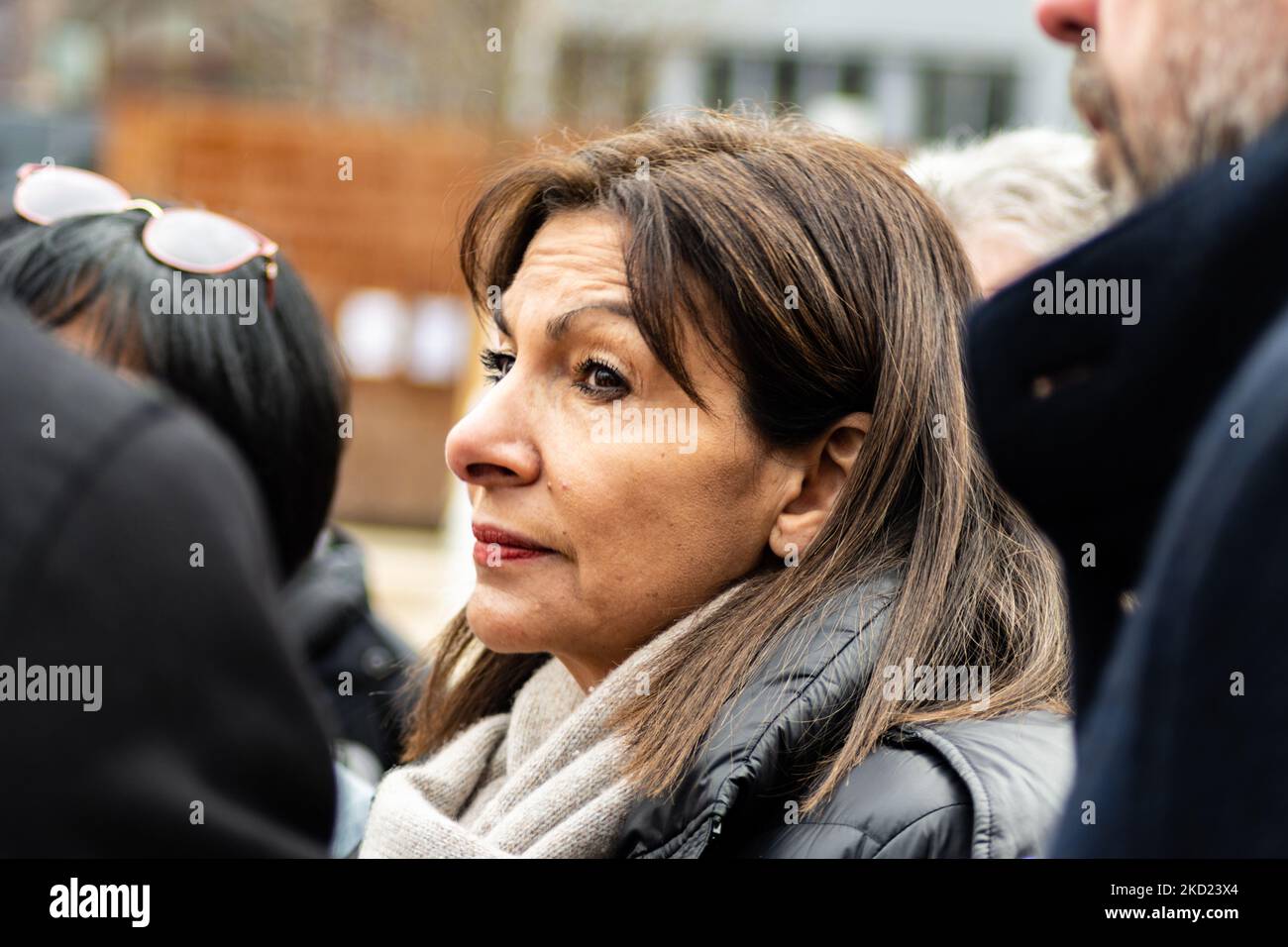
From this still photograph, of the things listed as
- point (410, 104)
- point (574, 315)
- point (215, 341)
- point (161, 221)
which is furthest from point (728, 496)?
point (410, 104)

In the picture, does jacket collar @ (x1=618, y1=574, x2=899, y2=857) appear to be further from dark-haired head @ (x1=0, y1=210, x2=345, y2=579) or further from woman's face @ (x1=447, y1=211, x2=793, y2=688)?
dark-haired head @ (x1=0, y1=210, x2=345, y2=579)

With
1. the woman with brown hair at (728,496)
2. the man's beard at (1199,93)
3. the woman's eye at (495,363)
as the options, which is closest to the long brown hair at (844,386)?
the woman with brown hair at (728,496)

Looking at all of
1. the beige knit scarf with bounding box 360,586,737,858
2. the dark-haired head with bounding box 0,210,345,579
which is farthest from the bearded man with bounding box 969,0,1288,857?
the dark-haired head with bounding box 0,210,345,579

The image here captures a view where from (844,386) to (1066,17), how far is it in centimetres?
99

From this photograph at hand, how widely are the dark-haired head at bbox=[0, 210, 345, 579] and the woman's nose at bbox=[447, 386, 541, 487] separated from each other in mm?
392

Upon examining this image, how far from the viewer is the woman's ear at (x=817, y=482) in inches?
91.8

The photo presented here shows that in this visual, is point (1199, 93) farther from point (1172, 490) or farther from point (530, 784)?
point (530, 784)

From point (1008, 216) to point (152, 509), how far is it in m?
2.74

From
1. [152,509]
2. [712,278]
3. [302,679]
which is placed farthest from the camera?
[712,278]

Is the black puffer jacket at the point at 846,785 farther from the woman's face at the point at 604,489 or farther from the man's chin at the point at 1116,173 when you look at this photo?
the man's chin at the point at 1116,173

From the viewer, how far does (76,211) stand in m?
2.73

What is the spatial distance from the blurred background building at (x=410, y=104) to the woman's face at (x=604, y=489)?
2.02ft
